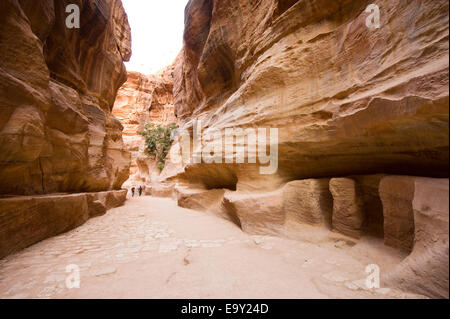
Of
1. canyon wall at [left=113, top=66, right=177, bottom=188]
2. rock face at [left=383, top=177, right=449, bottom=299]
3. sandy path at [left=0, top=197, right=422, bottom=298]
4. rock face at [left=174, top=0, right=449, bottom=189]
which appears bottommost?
sandy path at [left=0, top=197, right=422, bottom=298]

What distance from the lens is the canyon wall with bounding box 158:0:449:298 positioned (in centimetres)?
192

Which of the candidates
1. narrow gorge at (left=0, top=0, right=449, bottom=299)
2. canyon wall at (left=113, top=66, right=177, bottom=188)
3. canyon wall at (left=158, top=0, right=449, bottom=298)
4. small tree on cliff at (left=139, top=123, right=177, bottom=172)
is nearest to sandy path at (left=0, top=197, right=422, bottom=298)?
narrow gorge at (left=0, top=0, right=449, bottom=299)

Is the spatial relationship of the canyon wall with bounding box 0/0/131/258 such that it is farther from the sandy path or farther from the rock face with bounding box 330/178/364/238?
the rock face with bounding box 330/178/364/238

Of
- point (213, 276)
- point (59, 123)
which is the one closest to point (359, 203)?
point (213, 276)

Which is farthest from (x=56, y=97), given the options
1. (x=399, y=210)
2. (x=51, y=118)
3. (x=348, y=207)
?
(x=399, y=210)

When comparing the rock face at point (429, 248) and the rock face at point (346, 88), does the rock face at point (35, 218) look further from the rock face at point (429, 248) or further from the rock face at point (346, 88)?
the rock face at point (429, 248)

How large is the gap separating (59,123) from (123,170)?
211 inches

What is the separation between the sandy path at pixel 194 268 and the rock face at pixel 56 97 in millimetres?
1973

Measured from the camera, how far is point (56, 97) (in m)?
5.01

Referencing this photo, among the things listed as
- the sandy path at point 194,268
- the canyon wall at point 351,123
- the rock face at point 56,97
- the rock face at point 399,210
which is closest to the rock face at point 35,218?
the sandy path at point 194,268

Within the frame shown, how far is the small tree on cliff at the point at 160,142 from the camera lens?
63.9 ft

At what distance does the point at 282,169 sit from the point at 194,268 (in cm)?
308

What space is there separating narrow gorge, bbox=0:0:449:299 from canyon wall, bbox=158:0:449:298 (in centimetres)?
2

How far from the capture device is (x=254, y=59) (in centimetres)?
573
